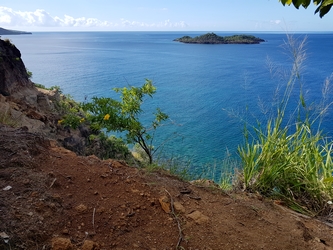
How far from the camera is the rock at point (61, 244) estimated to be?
208 cm

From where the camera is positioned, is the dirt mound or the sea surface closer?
the dirt mound

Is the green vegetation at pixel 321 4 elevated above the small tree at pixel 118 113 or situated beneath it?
elevated above

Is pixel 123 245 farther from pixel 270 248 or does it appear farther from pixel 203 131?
pixel 203 131

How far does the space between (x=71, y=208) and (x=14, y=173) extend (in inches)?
Result: 27.5

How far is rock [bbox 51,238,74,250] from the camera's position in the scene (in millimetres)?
2076

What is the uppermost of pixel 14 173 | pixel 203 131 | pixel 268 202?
pixel 14 173

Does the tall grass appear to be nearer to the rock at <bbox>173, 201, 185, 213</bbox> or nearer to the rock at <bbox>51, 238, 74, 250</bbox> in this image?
the rock at <bbox>173, 201, 185, 213</bbox>

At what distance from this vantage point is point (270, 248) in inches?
98.9

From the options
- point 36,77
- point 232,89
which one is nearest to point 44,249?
point 232,89

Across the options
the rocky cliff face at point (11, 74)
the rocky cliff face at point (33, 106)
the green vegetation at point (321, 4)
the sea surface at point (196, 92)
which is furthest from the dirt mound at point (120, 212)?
the rocky cliff face at point (11, 74)

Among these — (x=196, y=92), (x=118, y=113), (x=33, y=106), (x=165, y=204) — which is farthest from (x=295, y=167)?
(x=196, y=92)

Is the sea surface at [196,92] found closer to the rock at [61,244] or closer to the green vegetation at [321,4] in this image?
the rock at [61,244]

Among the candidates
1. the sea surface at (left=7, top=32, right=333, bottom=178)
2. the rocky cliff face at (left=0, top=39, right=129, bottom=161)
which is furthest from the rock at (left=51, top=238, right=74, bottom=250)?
the sea surface at (left=7, top=32, right=333, bottom=178)

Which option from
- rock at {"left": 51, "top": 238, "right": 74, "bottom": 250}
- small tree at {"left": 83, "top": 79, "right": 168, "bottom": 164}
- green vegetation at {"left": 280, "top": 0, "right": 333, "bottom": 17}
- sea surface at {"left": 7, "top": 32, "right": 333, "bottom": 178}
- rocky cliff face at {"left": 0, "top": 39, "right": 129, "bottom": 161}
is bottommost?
sea surface at {"left": 7, "top": 32, "right": 333, "bottom": 178}
